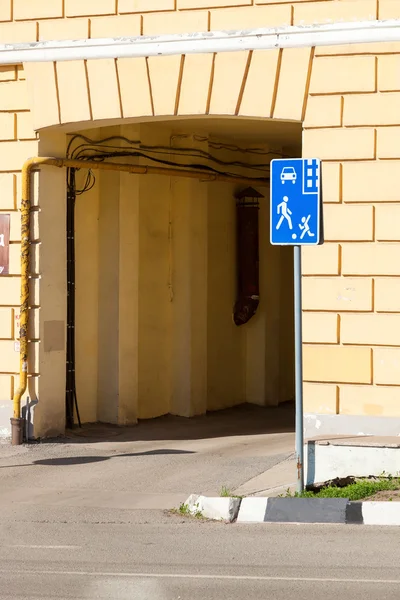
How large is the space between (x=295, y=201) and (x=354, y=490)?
96.5 inches

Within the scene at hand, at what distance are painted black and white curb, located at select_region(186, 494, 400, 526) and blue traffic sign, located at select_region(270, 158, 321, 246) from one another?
6.90ft

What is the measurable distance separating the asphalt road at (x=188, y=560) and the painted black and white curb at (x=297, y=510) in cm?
21

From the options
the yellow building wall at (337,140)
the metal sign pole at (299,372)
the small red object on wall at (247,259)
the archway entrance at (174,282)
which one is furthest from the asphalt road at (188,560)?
the small red object on wall at (247,259)

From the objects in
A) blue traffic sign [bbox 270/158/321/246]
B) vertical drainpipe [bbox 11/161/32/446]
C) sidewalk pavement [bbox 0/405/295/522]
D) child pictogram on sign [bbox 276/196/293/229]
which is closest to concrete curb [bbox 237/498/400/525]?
sidewalk pavement [bbox 0/405/295/522]

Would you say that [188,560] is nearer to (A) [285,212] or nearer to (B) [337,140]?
(A) [285,212]

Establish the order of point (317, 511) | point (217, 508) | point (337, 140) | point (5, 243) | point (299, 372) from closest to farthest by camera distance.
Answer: point (317, 511), point (217, 508), point (299, 372), point (337, 140), point (5, 243)

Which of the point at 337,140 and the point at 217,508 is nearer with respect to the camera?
the point at 217,508

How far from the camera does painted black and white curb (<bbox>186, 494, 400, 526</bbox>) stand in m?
9.09

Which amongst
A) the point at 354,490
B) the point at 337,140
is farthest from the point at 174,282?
the point at 354,490

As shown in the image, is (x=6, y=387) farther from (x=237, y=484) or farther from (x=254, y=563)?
(x=254, y=563)

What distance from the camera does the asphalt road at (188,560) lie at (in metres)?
6.80

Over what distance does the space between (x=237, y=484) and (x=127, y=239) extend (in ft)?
16.9

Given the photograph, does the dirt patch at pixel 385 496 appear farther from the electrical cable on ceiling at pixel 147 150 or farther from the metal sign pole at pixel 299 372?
the electrical cable on ceiling at pixel 147 150

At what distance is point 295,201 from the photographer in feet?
31.3
